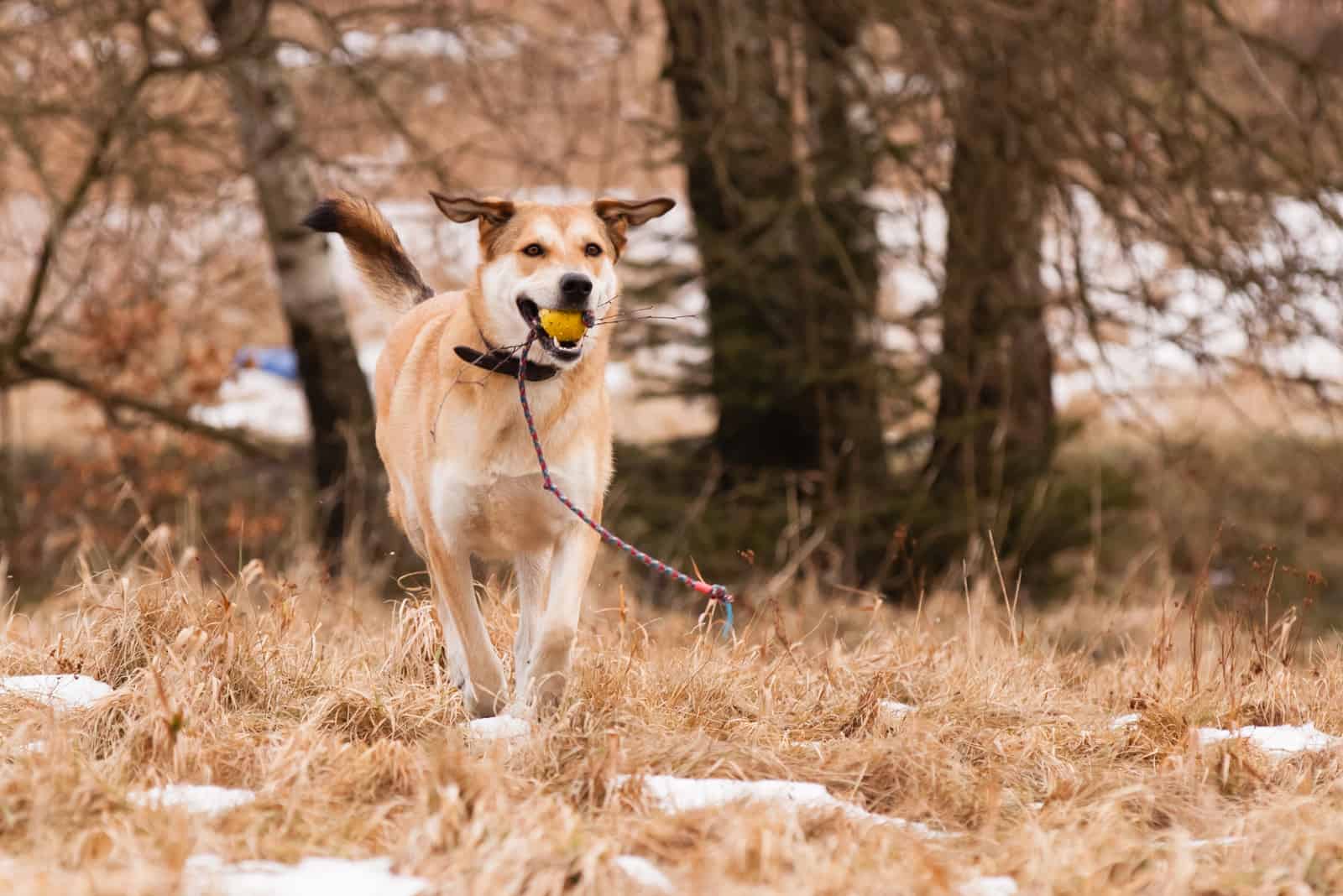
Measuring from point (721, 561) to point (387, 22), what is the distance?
4271 mm

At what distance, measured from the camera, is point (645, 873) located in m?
3.06

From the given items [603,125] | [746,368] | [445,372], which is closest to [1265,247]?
[746,368]

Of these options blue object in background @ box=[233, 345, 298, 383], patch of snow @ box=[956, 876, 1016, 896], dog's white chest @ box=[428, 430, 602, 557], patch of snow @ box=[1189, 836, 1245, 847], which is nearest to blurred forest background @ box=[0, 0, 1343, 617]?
dog's white chest @ box=[428, 430, 602, 557]

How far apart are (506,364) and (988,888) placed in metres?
1.94

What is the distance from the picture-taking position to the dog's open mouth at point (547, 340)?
410cm

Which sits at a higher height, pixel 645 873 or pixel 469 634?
pixel 469 634

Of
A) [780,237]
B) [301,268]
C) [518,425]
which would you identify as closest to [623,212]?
[518,425]

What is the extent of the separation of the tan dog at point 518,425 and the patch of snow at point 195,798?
910 mm

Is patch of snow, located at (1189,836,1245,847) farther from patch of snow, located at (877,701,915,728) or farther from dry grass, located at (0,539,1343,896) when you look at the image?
patch of snow, located at (877,701,915,728)

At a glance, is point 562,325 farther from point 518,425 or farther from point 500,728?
point 500,728

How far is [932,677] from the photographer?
4711 millimetres

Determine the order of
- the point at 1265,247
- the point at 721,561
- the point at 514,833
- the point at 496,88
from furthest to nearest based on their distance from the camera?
the point at 496,88 < the point at 721,561 < the point at 1265,247 < the point at 514,833

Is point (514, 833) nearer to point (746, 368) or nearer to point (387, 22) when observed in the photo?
point (746, 368)

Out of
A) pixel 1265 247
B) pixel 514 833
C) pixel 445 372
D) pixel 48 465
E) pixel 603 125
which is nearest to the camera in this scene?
pixel 514 833
